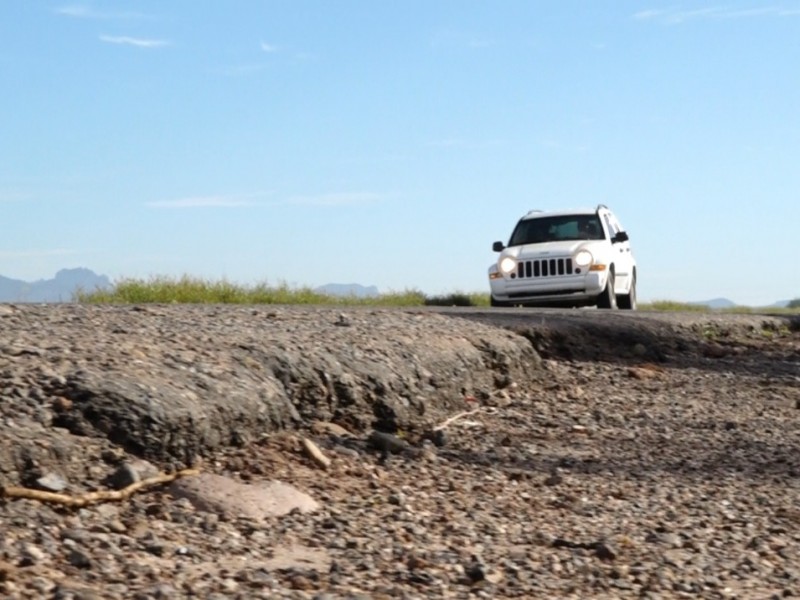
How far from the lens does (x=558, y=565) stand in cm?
428

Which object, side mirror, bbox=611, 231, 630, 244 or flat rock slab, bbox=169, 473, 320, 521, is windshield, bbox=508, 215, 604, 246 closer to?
side mirror, bbox=611, 231, 630, 244

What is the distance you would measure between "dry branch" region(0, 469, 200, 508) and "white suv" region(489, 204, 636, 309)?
45.7ft

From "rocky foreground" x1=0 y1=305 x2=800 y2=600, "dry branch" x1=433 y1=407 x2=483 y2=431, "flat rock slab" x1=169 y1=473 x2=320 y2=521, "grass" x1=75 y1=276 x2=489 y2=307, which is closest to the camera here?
"rocky foreground" x1=0 y1=305 x2=800 y2=600

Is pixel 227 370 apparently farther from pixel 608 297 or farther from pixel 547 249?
pixel 608 297

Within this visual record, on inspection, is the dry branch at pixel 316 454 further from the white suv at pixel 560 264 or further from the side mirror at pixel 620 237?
the side mirror at pixel 620 237

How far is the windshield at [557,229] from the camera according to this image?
1950 centimetres

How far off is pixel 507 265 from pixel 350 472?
13.4 meters

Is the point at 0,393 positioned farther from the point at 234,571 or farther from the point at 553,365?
the point at 553,365

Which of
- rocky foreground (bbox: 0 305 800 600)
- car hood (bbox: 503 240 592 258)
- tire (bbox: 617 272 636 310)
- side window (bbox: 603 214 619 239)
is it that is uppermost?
side window (bbox: 603 214 619 239)

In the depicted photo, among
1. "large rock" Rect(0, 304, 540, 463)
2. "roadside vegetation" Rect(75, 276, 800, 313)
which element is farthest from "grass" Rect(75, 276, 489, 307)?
"large rock" Rect(0, 304, 540, 463)

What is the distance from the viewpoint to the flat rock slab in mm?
4617

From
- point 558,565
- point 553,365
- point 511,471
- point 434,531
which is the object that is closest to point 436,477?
point 511,471

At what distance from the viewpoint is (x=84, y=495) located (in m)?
4.38

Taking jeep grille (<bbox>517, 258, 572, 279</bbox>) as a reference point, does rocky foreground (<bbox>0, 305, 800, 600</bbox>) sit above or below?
below
